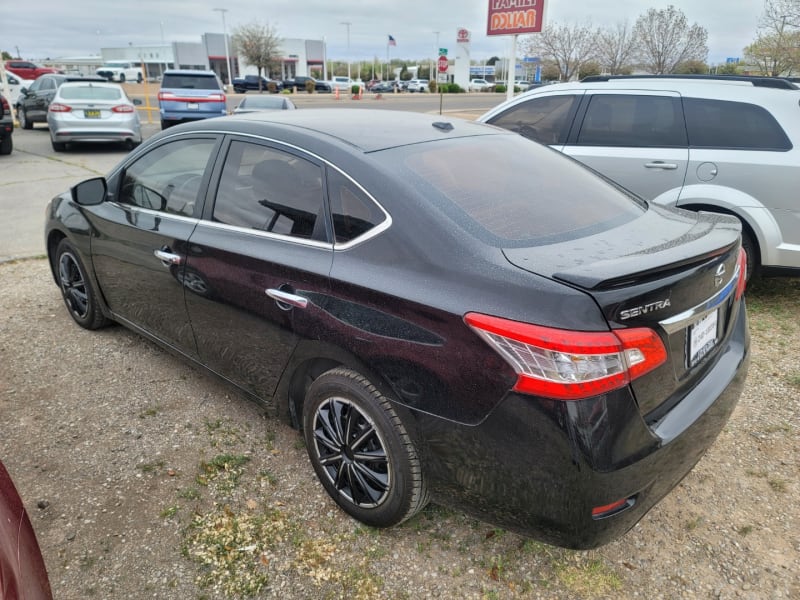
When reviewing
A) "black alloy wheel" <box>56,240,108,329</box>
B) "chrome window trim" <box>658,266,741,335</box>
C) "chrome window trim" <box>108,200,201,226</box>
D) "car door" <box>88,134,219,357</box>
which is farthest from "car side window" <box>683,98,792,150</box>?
"black alloy wheel" <box>56,240,108,329</box>

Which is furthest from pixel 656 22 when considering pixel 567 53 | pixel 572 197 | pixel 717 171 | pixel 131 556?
pixel 131 556

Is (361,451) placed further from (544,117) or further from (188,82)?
(188,82)

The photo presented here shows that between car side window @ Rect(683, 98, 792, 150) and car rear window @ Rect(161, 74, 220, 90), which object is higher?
car rear window @ Rect(161, 74, 220, 90)

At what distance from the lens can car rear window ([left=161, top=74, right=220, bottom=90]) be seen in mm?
16547

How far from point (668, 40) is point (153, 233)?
89.0 feet

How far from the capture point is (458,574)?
2.28m

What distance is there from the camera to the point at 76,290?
169 inches

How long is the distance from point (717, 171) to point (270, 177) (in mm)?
3602

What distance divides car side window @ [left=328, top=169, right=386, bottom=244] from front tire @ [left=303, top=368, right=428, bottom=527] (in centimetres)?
56

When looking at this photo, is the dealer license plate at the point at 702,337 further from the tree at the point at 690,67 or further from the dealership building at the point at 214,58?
the dealership building at the point at 214,58

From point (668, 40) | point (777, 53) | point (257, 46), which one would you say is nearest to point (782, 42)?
point (777, 53)

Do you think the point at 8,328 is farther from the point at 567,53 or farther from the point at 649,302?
the point at 567,53

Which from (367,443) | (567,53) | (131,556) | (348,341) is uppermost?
(567,53)

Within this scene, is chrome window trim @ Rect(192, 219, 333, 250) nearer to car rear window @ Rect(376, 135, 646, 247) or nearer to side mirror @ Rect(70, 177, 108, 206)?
car rear window @ Rect(376, 135, 646, 247)
